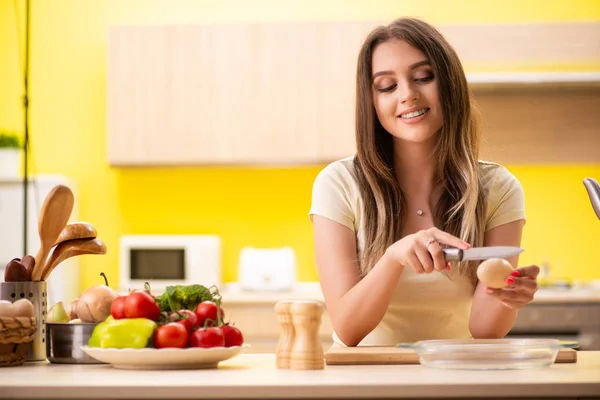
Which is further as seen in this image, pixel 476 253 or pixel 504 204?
pixel 504 204

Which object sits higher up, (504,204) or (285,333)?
(504,204)

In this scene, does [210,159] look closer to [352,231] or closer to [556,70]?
[556,70]

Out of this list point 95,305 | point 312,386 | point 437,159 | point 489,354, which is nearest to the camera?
point 312,386

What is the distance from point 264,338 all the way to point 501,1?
7.64 ft

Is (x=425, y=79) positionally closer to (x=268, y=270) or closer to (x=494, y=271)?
(x=494, y=271)

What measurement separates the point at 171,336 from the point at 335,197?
670mm

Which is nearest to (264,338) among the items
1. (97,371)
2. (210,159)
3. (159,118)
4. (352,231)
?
(210,159)

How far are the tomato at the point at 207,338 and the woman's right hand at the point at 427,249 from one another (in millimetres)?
375

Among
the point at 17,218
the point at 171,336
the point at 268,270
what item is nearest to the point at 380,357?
the point at 171,336

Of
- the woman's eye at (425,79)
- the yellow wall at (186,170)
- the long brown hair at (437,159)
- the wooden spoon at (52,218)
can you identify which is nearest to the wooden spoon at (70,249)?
the wooden spoon at (52,218)

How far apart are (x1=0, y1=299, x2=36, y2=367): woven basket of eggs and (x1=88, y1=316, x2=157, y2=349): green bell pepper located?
207 millimetres

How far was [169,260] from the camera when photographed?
450cm

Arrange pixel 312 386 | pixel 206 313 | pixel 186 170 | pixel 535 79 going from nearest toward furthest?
pixel 312 386 < pixel 206 313 < pixel 535 79 < pixel 186 170

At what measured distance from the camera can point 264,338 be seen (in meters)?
4.14
